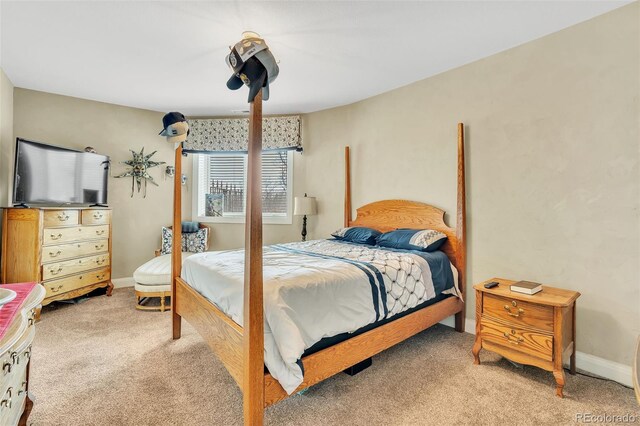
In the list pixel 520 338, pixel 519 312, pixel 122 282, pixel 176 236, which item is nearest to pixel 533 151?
pixel 519 312

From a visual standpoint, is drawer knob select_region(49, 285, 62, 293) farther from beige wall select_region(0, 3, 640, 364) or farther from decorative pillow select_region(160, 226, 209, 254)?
beige wall select_region(0, 3, 640, 364)

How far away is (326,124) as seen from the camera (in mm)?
4238

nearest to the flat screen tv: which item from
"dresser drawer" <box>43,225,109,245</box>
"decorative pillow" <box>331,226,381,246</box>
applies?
"dresser drawer" <box>43,225,109,245</box>

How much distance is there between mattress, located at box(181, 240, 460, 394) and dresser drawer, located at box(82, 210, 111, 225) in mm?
1908

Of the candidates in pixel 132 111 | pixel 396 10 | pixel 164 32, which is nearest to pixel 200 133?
pixel 132 111

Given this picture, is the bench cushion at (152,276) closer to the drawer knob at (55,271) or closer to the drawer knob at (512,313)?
the drawer knob at (55,271)

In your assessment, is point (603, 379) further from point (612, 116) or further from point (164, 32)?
point (164, 32)

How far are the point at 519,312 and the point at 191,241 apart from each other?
155 inches

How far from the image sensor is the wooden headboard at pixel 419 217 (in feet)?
9.20

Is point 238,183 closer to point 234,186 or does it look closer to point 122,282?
point 234,186

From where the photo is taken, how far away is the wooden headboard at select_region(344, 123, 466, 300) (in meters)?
2.80

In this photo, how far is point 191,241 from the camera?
4254 mm

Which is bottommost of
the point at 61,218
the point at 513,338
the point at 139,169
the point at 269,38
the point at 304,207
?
the point at 513,338

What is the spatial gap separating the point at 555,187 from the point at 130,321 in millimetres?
4015
